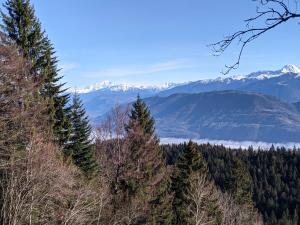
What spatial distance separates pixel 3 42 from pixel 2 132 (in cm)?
633

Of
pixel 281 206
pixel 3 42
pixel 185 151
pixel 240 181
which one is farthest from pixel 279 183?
pixel 3 42

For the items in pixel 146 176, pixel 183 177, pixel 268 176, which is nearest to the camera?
pixel 146 176

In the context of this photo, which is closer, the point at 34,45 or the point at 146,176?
the point at 34,45

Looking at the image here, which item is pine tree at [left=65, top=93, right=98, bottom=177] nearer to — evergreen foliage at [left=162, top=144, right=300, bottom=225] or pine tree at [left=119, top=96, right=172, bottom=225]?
pine tree at [left=119, top=96, right=172, bottom=225]

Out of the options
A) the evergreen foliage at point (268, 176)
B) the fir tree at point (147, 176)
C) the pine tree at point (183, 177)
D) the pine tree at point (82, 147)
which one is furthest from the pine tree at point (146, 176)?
the evergreen foliage at point (268, 176)

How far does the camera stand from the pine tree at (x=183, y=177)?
158 ft

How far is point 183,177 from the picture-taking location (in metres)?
50.0

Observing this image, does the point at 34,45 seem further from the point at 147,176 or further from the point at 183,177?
the point at 183,177

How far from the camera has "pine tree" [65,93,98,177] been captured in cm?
3959

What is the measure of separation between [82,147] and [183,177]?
47.8 ft

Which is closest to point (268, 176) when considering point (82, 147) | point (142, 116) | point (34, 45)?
point (142, 116)

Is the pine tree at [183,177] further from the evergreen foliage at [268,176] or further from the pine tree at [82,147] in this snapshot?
the evergreen foliage at [268,176]

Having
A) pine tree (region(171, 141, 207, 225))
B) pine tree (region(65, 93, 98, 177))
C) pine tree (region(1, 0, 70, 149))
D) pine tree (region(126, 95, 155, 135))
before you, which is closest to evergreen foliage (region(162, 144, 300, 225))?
pine tree (region(171, 141, 207, 225))

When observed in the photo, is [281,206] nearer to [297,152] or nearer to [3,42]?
[297,152]
